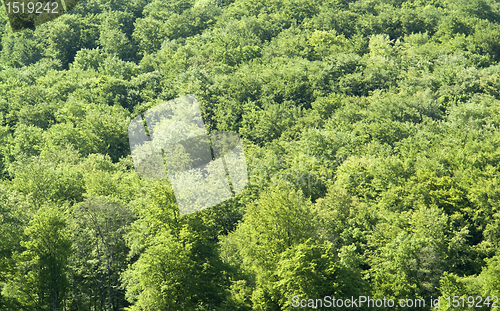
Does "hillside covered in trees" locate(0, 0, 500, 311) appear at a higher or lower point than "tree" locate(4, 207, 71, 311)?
lower

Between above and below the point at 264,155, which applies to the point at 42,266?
above

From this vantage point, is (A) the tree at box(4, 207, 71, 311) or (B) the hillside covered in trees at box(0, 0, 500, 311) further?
(B) the hillside covered in trees at box(0, 0, 500, 311)

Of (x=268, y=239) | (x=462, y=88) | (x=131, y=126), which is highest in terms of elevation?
(x=268, y=239)

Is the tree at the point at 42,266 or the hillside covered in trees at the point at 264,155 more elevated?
the tree at the point at 42,266

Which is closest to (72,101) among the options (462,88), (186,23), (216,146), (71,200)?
(216,146)

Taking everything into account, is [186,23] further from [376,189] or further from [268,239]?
[268,239]

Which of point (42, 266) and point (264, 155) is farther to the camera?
point (264, 155)

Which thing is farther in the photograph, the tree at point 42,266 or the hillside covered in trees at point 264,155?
the hillside covered in trees at point 264,155

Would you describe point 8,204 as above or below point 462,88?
above
